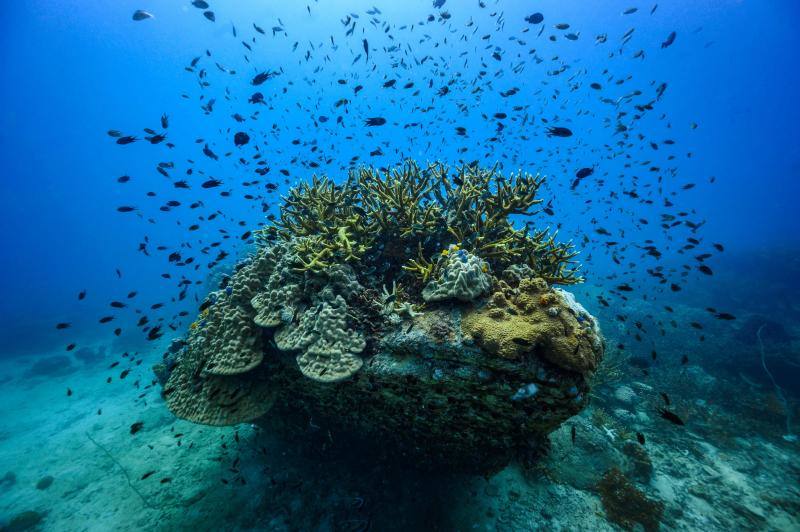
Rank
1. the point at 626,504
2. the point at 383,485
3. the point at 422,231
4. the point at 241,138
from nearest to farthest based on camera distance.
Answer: the point at 422,231 → the point at 383,485 → the point at 626,504 → the point at 241,138

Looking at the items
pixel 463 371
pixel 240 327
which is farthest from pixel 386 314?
pixel 240 327

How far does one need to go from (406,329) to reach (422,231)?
1897 mm

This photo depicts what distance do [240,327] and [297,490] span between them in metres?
3.59

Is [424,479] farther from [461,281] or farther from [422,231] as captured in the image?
[422,231]

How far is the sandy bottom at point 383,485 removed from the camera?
568 cm

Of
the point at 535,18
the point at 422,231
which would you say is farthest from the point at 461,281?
the point at 535,18

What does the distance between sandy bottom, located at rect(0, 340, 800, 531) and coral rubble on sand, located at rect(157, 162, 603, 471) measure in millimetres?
1097

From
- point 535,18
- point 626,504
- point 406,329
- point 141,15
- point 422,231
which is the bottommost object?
point 626,504

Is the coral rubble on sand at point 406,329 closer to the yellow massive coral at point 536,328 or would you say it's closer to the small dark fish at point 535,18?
the yellow massive coral at point 536,328

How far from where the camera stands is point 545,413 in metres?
3.69

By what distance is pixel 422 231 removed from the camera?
5207 millimetres

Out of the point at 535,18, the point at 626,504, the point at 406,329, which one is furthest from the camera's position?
the point at 535,18

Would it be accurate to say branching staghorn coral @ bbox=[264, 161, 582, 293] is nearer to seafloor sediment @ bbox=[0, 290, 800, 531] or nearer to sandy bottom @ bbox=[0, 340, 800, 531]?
seafloor sediment @ bbox=[0, 290, 800, 531]

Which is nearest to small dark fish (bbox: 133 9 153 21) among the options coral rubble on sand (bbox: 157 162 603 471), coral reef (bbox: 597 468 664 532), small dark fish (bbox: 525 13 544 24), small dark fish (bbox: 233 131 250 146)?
small dark fish (bbox: 233 131 250 146)
